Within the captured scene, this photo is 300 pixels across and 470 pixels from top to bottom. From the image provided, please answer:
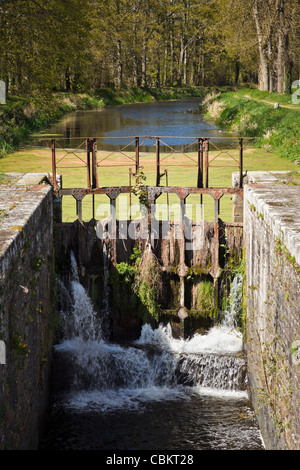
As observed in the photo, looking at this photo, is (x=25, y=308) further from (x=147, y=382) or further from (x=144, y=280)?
(x=144, y=280)

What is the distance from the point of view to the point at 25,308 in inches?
316

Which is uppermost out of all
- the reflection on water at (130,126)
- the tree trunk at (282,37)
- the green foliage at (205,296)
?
the tree trunk at (282,37)

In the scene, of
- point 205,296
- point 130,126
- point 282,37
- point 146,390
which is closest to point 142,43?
point 282,37

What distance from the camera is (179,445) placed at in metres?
9.03

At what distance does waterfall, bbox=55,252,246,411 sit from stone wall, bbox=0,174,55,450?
838 millimetres

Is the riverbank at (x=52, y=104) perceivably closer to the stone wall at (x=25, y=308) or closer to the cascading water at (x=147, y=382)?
the cascading water at (x=147, y=382)

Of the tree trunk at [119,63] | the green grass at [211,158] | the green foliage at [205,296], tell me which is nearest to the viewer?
the green foliage at [205,296]

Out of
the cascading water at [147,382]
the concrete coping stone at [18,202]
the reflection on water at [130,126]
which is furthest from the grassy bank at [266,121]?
the concrete coping stone at [18,202]

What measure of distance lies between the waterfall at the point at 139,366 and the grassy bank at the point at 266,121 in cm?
987

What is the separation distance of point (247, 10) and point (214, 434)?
33.9m

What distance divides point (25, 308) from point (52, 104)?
71.9ft

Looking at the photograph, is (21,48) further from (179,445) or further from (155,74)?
(155,74)

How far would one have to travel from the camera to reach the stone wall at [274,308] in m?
6.97

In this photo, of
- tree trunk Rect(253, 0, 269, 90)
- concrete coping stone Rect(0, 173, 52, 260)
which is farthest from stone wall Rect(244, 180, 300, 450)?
tree trunk Rect(253, 0, 269, 90)
